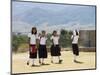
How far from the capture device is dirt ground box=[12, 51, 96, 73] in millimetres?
2542

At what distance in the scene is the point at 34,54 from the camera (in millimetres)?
2635

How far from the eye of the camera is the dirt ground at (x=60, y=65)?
2.54 meters

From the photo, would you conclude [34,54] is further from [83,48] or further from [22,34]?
[83,48]

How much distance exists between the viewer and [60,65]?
274cm

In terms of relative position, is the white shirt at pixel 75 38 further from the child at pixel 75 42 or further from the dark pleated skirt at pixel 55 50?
the dark pleated skirt at pixel 55 50

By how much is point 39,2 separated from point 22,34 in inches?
16.7

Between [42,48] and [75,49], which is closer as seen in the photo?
[42,48]

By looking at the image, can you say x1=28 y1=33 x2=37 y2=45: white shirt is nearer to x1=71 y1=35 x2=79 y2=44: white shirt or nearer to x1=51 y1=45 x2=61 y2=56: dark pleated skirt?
x1=51 y1=45 x2=61 y2=56: dark pleated skirt

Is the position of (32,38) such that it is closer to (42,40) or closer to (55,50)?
(42,40)

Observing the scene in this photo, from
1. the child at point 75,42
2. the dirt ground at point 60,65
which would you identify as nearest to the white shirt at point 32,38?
the dirt ground at point 60,65

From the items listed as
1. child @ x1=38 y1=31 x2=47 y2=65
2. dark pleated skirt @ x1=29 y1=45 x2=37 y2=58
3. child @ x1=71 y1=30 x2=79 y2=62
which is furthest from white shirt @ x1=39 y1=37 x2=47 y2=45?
child @ x1=71 y1=30 x2=79 y2=62

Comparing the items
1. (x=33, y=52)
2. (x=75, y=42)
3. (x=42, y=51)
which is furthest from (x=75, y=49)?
(x=33, y=52)

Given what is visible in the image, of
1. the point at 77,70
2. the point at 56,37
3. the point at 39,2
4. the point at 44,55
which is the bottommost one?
the point at 77,70

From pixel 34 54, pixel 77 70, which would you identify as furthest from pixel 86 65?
pixel 34 54
